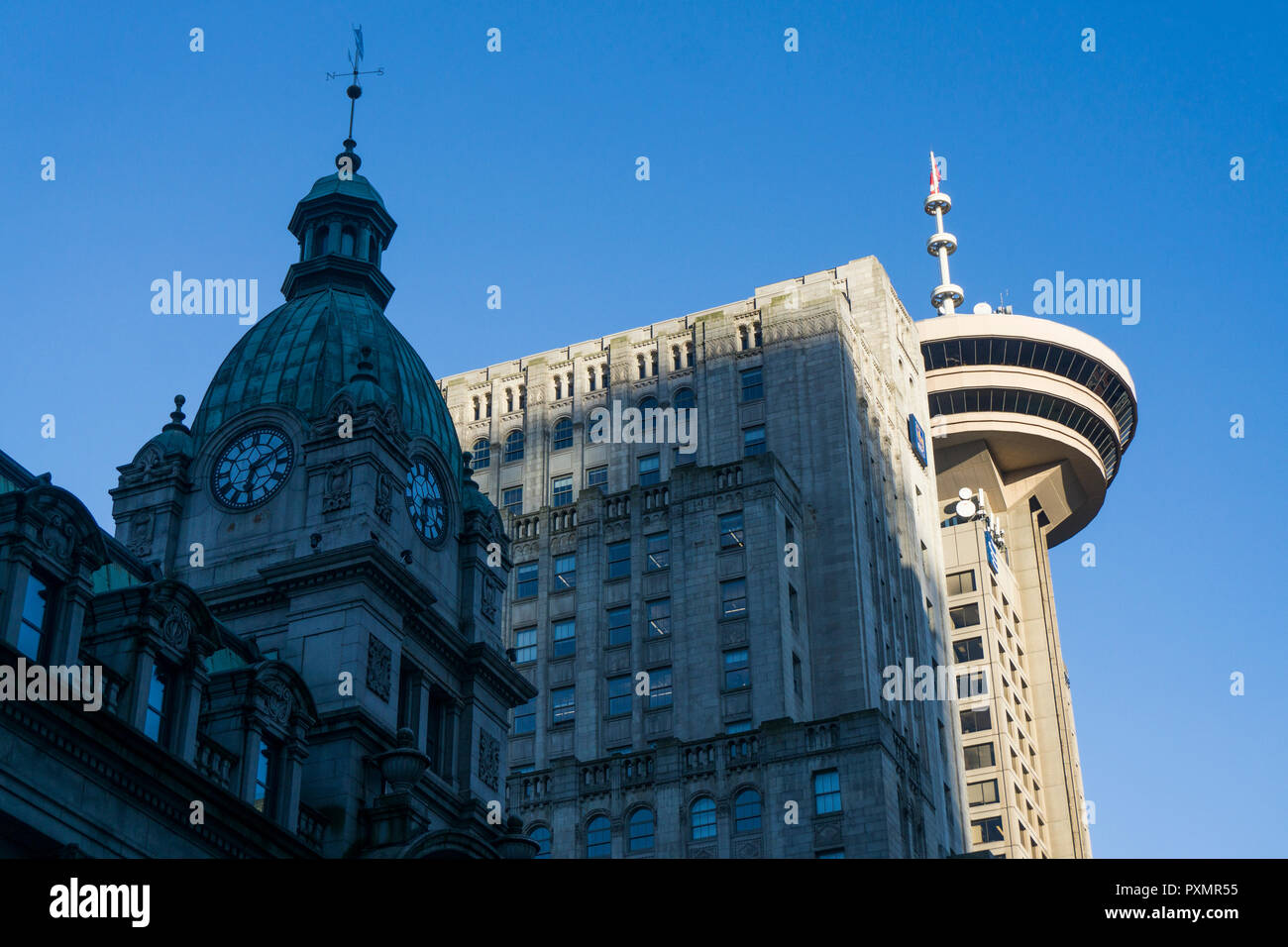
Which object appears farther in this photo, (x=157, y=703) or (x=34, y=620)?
(x=157, y=703)

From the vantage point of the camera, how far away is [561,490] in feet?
369

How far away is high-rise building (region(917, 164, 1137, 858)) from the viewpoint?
458ft

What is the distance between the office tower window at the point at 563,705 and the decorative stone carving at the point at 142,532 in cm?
4735

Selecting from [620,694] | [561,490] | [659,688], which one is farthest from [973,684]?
[620,694]

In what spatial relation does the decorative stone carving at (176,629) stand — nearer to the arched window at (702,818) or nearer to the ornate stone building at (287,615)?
the ornate stone building at (287,615)

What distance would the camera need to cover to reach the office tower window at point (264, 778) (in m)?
43.5

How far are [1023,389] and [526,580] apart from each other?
67.3 metres

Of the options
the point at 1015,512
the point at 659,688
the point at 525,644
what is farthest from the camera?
the point at 1015,512

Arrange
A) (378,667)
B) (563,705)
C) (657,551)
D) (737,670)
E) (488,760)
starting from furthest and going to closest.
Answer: (657,551) → (563,705) → (737,670) → (488,760) → (378,667)

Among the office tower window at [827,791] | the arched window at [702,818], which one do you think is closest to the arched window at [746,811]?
the arched window at [702,818]

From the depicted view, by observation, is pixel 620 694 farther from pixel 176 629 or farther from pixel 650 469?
pixel 176 629

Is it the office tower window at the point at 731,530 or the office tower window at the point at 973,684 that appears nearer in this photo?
the office tower window at the point at 731,530
